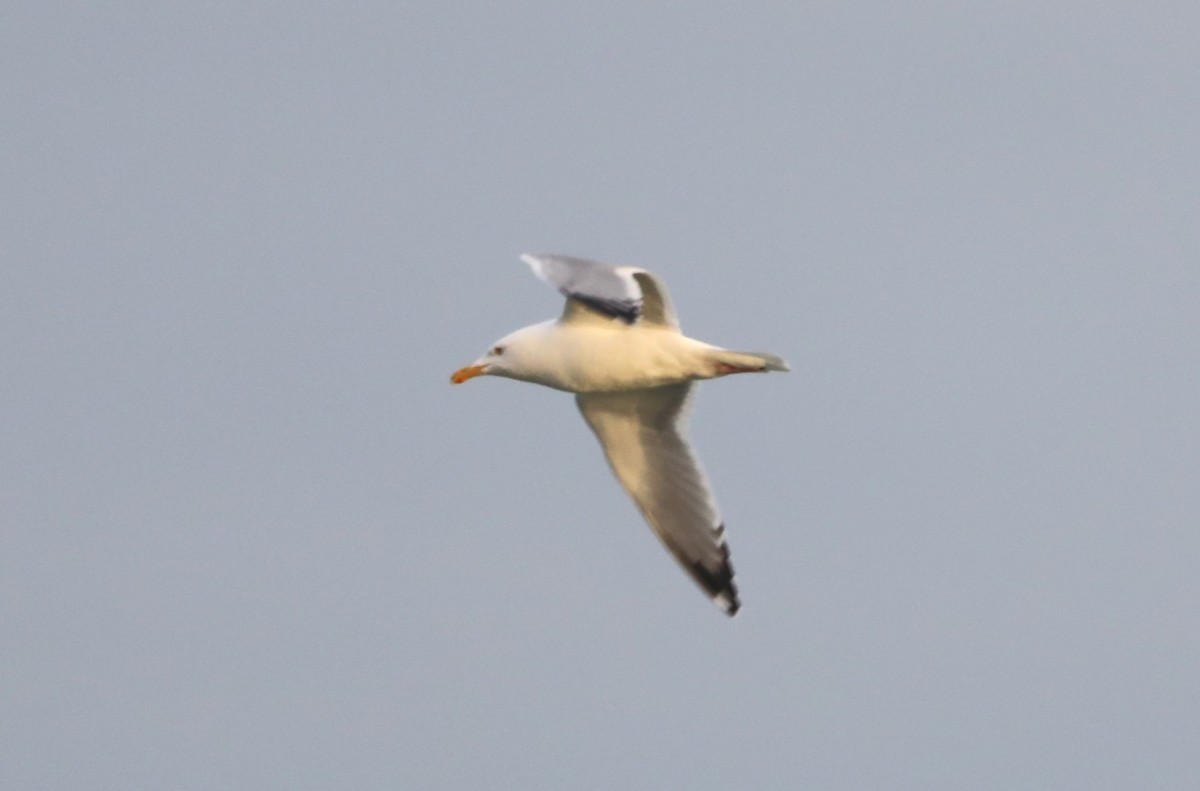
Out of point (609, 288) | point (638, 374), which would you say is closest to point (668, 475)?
point (638, 374)

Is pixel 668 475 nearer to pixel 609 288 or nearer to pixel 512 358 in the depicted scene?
pixel 512 358

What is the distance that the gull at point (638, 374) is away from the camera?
13727 mm

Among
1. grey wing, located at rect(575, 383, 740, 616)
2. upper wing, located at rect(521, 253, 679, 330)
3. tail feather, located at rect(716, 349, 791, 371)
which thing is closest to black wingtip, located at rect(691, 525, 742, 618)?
grey wing, located at rect(575, 383, 740, 616)

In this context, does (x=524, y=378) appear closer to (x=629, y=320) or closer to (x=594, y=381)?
(x=594, y=381)

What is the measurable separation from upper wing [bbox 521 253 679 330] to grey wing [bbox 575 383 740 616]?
3.97 feet

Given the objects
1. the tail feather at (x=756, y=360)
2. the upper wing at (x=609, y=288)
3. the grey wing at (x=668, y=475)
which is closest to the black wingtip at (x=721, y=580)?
the grey wing at (x=668, y=475)

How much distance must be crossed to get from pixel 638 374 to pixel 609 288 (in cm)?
104

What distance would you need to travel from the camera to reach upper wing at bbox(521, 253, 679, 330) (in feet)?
43.6

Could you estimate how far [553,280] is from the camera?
1352 cm

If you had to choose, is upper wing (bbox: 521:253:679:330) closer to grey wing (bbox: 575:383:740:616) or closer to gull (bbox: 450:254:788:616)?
gull (bbox: 450:254:788:616)

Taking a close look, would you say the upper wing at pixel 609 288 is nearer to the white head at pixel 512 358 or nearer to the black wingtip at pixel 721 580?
the white head at pixel 512 358

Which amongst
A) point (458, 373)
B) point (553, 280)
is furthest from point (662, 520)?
point (553, 280)

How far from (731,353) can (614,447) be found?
1.45 meters

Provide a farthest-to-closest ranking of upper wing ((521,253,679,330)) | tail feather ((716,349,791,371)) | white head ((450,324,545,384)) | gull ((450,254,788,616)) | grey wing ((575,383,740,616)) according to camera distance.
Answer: grey wing ((575,383,740,616)) < white head ((450,324,545,384)) < tail feather ((716,349,791,371)) < gull ((450,254,788,616)) < upper wing ((521,253,679,330))
